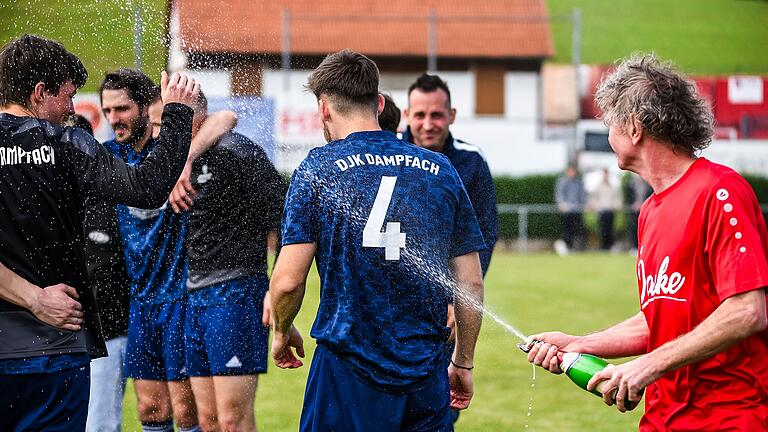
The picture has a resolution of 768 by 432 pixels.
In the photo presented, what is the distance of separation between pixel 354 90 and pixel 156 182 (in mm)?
900

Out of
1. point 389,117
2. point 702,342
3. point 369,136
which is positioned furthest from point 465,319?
point 389,117

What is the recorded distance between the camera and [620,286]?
57.7 ft

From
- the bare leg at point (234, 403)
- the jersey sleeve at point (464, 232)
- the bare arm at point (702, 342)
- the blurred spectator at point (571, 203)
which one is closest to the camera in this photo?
the bare arm at point (702, 342)

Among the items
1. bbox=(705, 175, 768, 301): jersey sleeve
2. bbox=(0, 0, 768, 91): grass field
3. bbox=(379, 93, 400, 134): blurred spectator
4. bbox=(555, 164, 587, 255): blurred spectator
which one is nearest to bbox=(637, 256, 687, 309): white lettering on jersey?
bbox=(705, 175, 768, 301): jersey sleeve

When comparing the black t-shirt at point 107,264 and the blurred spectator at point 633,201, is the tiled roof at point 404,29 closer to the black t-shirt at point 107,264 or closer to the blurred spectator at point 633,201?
the blurred spectator at point 633,201

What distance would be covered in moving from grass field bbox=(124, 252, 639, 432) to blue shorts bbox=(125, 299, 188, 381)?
72 cm

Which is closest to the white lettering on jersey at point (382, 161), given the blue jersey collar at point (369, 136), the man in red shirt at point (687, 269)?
the blue jersey collar at point (369, 136)

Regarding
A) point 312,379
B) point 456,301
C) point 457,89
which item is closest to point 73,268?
point 312,379

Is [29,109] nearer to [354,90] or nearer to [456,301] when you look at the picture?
[354,90]

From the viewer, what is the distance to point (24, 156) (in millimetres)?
4113

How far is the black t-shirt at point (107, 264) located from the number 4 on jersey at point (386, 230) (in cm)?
271

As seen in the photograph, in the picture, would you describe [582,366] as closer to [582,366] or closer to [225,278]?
[582,366]

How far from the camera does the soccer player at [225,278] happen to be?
5.70 meters

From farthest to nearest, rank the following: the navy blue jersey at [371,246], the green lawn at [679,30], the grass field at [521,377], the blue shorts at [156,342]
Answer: the green lawn at [679,30] → the grass field at [521,377] → the blue shorts at [156,342] → the navy blue jersey at [371,246]
